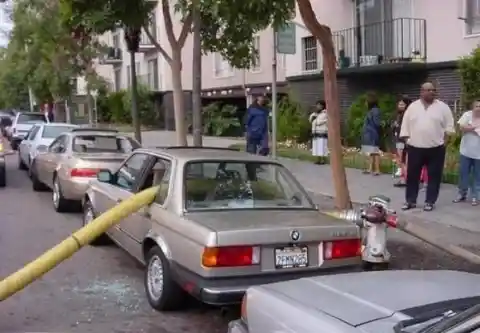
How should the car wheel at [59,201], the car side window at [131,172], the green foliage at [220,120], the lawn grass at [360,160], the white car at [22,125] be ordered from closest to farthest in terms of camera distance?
the car side window at [131,172]
the car wheel at [59,201]
the lawn grass at [360,160]
the white car at [22,125]
the green foliage at [220,120]

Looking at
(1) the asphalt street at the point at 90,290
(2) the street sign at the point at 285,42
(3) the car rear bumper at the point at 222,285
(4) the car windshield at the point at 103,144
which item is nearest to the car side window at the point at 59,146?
(4) the car windshield at the point at 103,144

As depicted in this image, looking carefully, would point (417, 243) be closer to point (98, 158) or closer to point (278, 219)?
point (278, 219)

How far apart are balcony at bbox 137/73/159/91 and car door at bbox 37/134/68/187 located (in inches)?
1008

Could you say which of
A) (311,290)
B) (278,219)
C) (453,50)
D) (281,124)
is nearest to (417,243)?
(278,219)

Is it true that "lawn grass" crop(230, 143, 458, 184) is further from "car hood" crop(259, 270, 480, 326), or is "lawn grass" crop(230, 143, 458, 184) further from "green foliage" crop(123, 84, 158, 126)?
"green foliage" crop(123, 84, 158, 126)

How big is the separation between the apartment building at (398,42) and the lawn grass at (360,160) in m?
2.31

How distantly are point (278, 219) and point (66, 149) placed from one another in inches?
273

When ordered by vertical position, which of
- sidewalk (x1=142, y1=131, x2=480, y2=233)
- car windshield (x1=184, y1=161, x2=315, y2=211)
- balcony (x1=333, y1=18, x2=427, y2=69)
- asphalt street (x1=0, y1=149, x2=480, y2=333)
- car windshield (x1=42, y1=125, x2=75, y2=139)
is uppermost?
balcony (x1=333, y1=18, x2=427, y2=69)

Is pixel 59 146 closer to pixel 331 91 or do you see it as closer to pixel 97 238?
pixel 97 238

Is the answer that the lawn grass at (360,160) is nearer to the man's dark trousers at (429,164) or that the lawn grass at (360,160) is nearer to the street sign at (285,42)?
the man's dark trousers at (429,164)

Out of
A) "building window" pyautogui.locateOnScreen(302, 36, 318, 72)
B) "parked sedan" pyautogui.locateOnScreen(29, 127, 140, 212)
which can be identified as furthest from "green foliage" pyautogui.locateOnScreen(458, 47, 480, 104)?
"building window" pyautogui.locateOnScreen(302, 36, 318, 72)

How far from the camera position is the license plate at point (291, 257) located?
5645 mm

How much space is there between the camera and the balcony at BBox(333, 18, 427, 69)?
18.4 m

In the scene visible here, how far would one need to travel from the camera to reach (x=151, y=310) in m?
6.36
